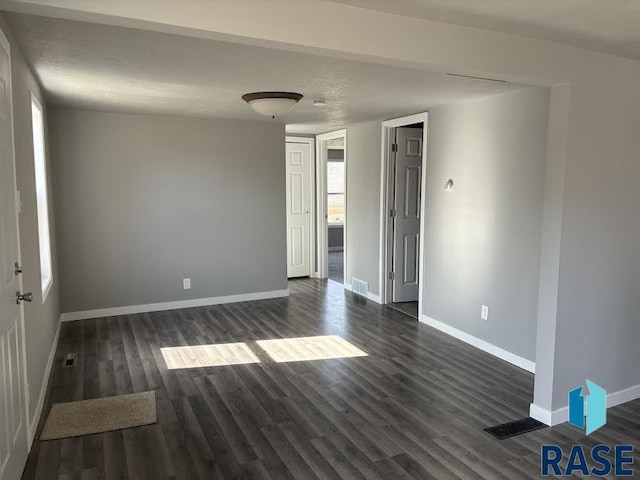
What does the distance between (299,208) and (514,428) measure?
4.89 m

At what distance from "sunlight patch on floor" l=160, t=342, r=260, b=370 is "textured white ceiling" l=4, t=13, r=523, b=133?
2.19 metres

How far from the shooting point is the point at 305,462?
2.58 meters

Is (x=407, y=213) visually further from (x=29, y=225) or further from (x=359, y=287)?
(x=29, y=225)

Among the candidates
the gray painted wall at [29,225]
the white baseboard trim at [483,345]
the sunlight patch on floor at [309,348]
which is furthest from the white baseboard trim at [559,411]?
the gray painted wall at [29,225]

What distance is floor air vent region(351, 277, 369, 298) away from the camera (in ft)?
20.2

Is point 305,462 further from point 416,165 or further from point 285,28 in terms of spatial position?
point 416,165

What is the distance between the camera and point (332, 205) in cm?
984

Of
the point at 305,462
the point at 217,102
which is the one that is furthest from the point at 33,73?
the point at 305,462

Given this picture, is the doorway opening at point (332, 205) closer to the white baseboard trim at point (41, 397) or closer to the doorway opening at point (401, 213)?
the doorway opening at point (401, 213)

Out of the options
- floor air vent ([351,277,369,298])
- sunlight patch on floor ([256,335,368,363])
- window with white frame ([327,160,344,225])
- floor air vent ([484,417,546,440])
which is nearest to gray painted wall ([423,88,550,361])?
floor air vent ([484,417,546,440])

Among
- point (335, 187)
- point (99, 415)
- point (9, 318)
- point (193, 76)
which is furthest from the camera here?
point (335, 187)

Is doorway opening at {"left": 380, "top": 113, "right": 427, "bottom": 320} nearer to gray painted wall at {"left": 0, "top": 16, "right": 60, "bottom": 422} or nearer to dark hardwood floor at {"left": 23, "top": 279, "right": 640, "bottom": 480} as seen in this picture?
dark hardwood floor at {"left": 23, "top": 279, "right": 640, "bottom": 480}

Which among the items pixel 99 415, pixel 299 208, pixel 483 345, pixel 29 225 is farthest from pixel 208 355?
pixel 299 208

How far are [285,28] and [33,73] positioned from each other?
7.73 feet
